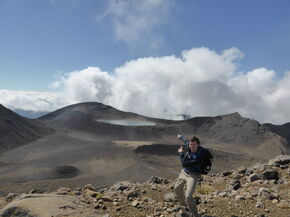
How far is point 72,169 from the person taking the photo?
2402 inches

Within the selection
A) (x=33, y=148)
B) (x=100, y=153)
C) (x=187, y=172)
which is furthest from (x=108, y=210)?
(x=33, y=148)

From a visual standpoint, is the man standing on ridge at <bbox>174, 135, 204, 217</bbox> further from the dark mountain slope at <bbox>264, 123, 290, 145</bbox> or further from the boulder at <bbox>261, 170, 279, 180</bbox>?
the dark mountain slope at <bbox>264, 123, 290, 145</bbox>

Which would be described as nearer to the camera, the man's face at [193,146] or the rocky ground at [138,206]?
the man's face at [193,146]

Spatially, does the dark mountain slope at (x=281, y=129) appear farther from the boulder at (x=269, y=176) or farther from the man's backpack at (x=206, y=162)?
the man's backpack at (x=206, y=162)

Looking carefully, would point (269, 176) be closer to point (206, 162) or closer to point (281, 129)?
point (206, 162)

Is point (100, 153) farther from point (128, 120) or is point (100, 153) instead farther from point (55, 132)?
point (128, 120)

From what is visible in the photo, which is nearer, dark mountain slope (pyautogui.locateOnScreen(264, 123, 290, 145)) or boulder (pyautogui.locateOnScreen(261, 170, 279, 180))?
boulder (pyautogui.locateOnScreen(261, 170, 279, 180))

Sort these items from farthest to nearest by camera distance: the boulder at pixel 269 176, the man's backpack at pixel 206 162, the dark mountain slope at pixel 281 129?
the dark mountain slope at pixel 281 129 < the boulder at pixel 269 176 < the man's backpack at pixel 206 162

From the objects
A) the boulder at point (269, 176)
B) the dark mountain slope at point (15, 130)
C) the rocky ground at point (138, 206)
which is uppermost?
the dark mountain slope at point (15, 130)

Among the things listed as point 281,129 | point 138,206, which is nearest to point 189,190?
point 138,206

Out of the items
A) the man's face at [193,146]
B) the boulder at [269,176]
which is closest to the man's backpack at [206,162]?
the man's face at [193,146]

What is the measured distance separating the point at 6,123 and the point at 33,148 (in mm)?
17573

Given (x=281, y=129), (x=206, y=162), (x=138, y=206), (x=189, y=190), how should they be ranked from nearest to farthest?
(x=189, y=190) → (x=206, y=162) → (x=138, y=206) → (x=281, y=129)

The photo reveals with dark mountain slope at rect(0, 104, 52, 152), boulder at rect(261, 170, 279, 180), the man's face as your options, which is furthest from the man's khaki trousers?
dark mountain slope at rect(0, 104, 52, 152)
